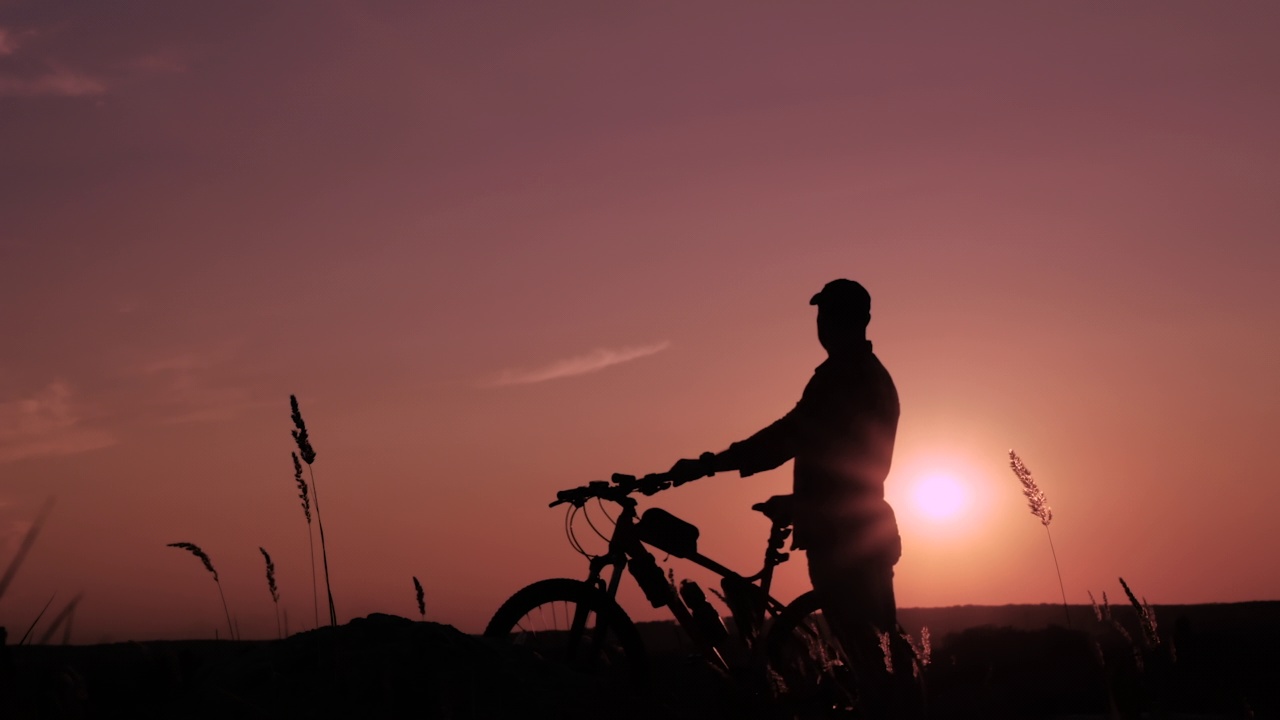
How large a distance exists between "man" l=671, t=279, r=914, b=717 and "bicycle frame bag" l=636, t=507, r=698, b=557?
1.01 meters

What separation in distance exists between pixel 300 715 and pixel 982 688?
6094 mm

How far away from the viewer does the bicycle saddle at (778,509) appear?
7309mm

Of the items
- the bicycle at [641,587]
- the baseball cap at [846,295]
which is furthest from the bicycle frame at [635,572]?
the baseball cap at [846,295]

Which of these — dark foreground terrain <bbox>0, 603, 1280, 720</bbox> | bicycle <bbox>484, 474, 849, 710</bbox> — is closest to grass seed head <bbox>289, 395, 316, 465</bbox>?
dark foreground terrain <bbox>0, 603, 1280, 720</bbox>

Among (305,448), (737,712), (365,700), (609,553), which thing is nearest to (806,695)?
(737,712)

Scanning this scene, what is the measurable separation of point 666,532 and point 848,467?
56.8 inches

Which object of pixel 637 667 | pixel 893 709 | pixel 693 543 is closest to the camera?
pixel 893 709

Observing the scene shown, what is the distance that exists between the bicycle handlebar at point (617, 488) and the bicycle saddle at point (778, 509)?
778mm

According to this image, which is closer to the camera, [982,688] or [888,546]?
[888,546]

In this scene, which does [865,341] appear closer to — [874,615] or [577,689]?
[874,615]

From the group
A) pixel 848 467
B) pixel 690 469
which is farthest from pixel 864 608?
pixel 690 469

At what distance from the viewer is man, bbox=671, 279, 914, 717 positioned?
6.23 m

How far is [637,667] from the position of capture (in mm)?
6734

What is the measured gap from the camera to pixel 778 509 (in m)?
7.34
